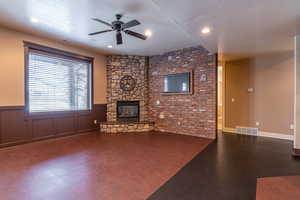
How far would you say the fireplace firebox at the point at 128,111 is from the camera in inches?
250

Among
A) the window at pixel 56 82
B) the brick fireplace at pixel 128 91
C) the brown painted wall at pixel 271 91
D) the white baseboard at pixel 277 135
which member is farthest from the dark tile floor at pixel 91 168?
the brown painted wall at pixel 271 91

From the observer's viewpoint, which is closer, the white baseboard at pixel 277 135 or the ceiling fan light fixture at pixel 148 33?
the ceiling fan light fixture at pixel 148 33

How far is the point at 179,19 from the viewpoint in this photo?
2871mm

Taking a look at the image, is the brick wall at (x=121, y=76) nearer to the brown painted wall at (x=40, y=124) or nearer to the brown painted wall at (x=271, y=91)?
the brown painted wall at (x=40, y=124)

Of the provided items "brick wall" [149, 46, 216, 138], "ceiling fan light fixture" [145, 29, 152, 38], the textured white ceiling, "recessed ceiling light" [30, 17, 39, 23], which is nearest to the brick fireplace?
"brick wall" [149, 46, 216, 138]

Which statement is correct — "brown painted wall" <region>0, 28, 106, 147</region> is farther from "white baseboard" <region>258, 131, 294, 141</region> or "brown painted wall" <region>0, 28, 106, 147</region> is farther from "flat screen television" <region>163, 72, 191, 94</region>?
"white baseboard" <region>258, 131, 294, 141</region>

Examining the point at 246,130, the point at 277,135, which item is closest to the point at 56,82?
the point at 246,130

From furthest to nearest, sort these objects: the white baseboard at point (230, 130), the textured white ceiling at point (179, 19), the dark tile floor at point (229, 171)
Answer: the white baseboard at point (230, 130) → the textured white ceiling at point (179, 19) → the dark tile floor at point (229, 171)

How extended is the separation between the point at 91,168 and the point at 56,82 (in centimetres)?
327

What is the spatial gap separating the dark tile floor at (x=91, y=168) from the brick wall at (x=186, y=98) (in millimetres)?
818

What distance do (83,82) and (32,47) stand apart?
5.81 ft

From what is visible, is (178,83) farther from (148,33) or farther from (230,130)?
(230,130)

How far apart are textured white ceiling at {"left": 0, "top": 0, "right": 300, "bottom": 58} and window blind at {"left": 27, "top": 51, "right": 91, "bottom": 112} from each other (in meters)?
0.85

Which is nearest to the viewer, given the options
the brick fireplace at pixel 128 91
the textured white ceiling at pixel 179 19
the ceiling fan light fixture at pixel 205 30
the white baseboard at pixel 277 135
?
the textured white ceiling at pixel 179 19
